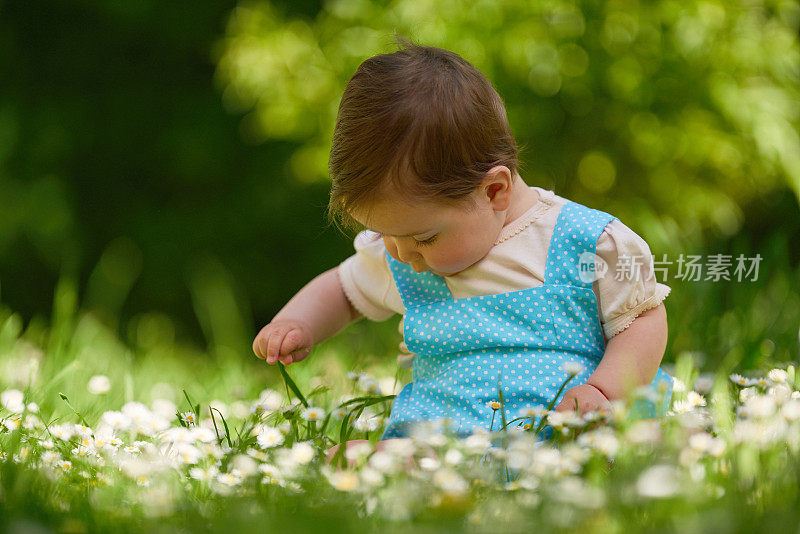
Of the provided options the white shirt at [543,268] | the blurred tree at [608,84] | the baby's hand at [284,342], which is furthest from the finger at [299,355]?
the blurred tree at [608,84]

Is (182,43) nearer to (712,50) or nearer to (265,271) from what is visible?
(265,271)

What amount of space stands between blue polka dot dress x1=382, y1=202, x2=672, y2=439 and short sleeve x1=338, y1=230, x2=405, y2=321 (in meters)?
0.23

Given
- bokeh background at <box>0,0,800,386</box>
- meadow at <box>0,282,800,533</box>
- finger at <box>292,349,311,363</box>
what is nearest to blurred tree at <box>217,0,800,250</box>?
bokeh background at <box>0,0,800,386</box>

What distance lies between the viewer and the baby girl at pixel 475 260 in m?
1.78

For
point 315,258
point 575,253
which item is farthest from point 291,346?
point 315,258

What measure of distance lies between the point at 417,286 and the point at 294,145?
2805 mm

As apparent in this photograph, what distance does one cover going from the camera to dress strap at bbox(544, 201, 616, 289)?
1.93m

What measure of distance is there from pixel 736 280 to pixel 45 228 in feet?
11.7

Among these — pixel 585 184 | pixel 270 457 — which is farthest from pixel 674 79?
pixel 270 457

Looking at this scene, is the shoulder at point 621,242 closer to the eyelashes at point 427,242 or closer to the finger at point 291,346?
the eyelashes at point 427,242

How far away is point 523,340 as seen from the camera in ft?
6.32

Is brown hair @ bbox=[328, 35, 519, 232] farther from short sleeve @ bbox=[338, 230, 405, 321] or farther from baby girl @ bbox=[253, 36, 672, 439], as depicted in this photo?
short sleeve @ bbox=[338, 230, 405, 321]

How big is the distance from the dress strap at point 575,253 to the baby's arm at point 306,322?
599 millimetres

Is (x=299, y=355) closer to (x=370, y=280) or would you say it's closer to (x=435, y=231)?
(x=370, y=280)
